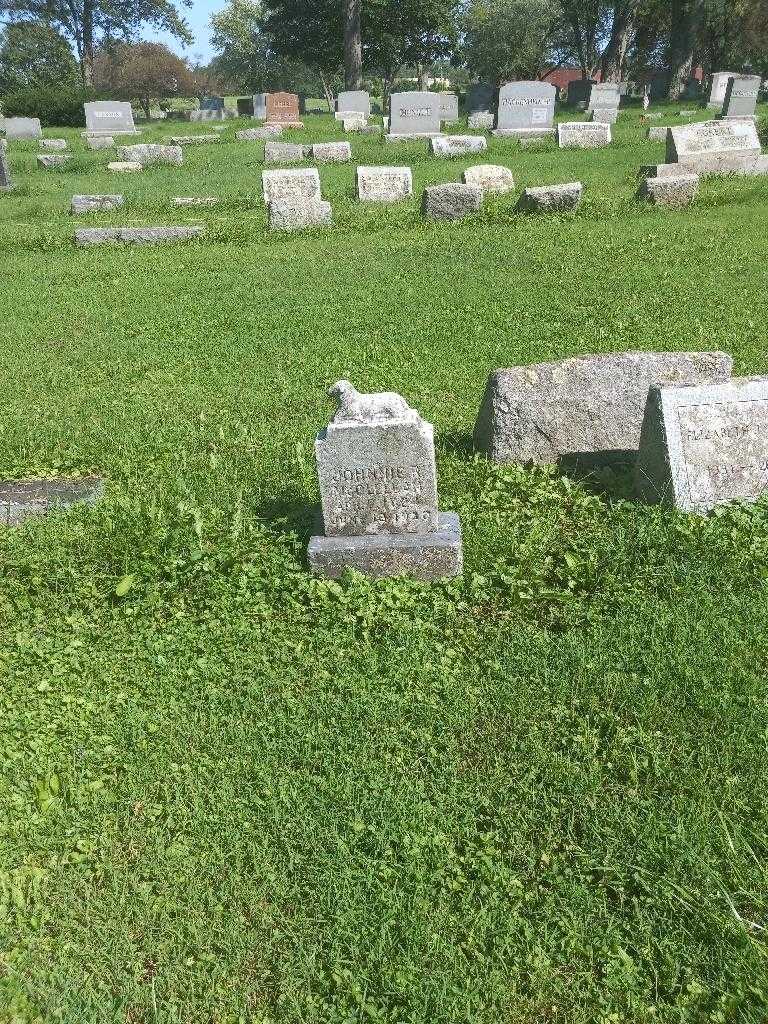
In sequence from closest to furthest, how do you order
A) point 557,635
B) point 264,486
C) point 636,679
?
point 636,679, point 557,635, point 264,486

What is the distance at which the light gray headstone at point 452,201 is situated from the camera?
13258 millimetres

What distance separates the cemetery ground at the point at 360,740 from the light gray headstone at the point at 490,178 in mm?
9762

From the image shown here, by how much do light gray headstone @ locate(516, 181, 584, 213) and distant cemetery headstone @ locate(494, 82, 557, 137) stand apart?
13.8 metres

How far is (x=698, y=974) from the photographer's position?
242 cm

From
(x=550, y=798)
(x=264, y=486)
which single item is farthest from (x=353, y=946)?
(x=264, y=486)

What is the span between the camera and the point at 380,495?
4.25 metres

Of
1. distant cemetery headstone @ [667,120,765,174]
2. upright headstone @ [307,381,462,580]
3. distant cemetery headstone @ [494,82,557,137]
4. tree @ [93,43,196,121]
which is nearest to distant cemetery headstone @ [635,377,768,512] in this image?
upright headstone @ [307,381,462,580]

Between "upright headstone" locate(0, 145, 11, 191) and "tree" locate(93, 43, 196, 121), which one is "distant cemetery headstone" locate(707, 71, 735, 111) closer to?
"upright headstone" locate(0, 145, 11, 191)

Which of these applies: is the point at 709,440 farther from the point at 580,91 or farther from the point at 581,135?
the point at 580,91

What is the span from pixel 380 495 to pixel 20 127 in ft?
110

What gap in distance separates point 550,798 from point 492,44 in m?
52.1

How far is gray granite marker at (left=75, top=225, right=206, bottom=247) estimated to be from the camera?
1317 centimetres

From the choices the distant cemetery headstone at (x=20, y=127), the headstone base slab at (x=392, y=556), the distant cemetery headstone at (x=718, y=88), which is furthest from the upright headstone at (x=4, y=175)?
the distant cemetery headstone at (x=718, y=88)

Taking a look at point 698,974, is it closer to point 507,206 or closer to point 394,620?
point 394,620
